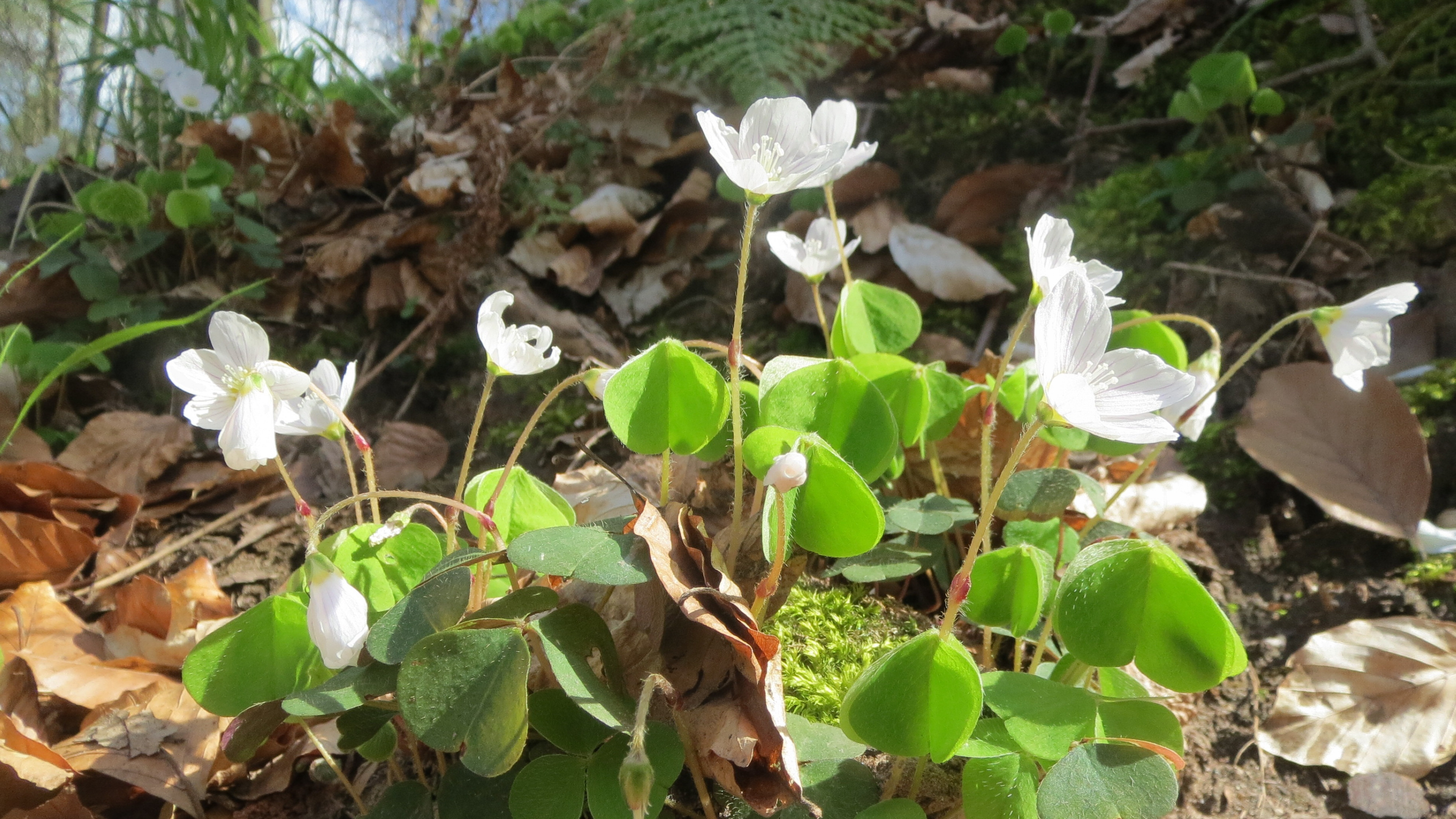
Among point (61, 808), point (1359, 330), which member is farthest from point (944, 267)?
point (61, 808)

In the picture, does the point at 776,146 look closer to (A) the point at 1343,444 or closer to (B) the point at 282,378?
(B) the point at 282,378

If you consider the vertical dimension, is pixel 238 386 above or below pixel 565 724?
above

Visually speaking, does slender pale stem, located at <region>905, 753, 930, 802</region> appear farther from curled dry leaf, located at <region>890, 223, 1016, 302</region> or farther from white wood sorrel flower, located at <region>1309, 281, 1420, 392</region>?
curled dry leaf, located at <region>890, 223, 1016, 302</region>

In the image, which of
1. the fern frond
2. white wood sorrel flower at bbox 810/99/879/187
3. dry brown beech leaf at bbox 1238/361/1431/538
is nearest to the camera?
white wood sorrel flower at bbox 810/99/879/187

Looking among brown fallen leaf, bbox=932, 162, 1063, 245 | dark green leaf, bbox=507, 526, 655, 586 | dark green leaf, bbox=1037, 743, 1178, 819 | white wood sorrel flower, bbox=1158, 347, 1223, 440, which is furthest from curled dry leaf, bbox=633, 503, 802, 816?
brown fallen leaf, bbox=932, 162, 1063, 245

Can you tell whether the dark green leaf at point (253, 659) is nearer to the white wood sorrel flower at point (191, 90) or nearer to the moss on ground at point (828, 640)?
the moss on ground at point (828, 640)
